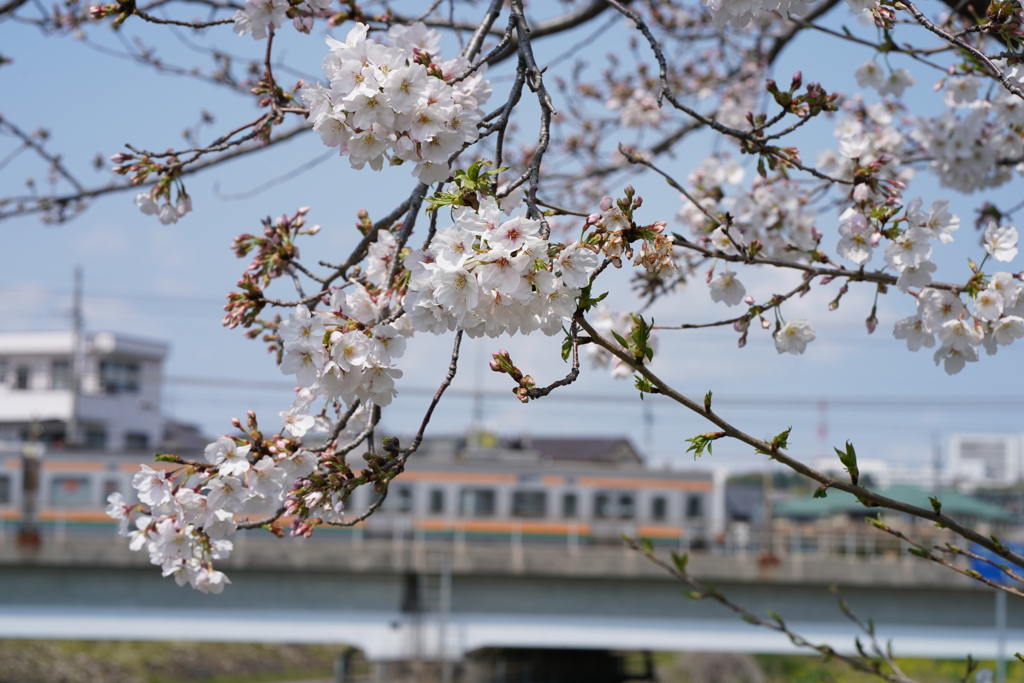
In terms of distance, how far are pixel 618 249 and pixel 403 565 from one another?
1425 centimetres

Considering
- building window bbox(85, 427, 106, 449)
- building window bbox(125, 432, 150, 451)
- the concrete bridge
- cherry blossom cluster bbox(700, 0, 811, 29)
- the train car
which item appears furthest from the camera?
building window bbox(125, 432, 150, 451)

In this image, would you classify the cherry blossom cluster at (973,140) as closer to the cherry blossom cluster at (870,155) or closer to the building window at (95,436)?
the cherry blossom cluster at (870,155)

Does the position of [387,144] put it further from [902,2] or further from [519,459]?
[519,459]

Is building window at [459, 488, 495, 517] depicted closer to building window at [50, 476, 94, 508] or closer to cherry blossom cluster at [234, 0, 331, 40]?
building window at [50, 476, 94, 508]

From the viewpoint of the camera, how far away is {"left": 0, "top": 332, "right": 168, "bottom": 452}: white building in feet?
117

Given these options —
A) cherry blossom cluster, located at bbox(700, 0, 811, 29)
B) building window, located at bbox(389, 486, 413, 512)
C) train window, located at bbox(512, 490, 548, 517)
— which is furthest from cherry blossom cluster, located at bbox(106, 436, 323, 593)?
train window, located at bbox(512, 490, 548, 517)

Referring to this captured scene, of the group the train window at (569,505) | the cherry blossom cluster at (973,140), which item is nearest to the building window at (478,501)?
the train window at (569,505)

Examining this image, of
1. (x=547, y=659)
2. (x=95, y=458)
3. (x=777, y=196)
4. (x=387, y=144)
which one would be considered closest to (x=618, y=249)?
(x=387, y=144)

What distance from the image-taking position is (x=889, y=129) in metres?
3.86

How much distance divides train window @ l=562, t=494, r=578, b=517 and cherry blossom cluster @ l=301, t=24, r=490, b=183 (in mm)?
18559

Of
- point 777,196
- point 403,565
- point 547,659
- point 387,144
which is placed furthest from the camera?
point 547,659

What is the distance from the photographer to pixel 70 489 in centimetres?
1955

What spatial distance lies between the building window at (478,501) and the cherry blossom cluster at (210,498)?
18015mm

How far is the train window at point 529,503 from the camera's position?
19.8 metres
